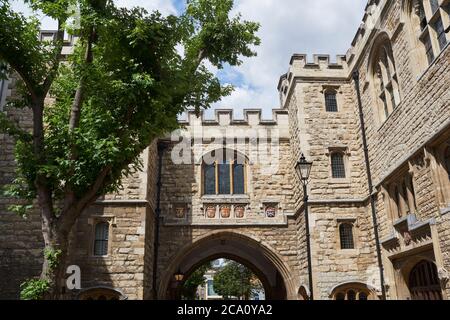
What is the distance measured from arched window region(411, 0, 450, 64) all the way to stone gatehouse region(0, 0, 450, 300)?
3 cm

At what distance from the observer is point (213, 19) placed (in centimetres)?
794

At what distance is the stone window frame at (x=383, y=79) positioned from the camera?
10742 mm

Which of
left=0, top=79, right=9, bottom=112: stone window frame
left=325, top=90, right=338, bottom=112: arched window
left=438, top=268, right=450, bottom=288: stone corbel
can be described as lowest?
left=438, top=268, right=450, bottom=288: stone corbel

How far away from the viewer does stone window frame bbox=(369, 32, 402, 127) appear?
10742 millimetres

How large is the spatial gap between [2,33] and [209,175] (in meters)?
9.60

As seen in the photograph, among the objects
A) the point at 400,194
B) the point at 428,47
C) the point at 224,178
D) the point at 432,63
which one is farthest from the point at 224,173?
the point at 432,63

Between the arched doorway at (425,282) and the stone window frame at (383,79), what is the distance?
3.82 m

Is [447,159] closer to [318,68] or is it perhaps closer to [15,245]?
[318,68]

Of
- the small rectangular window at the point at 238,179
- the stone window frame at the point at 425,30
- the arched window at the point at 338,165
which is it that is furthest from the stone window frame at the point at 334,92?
the stone window frame at the point at 425,30

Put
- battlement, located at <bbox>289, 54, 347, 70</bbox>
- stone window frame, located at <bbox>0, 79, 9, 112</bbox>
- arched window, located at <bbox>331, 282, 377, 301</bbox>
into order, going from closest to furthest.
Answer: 1. arched window, located at <bbox>331, 282, 377, 301</bbox>
2. stone window frame, located at <bbox>0, 79, 9, 112</bbox>
3. battlement, located at <bbox>289, 54, 347, 70</bbox>

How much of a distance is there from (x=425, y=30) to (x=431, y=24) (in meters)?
0.21

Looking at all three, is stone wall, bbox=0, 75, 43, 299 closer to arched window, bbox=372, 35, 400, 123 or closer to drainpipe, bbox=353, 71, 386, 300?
drainpipe, bbox=353, 71, 386, 300

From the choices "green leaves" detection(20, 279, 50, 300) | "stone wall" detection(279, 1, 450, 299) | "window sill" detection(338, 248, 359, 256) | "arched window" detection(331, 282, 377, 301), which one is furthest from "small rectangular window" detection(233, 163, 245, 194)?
"green leaves" detection(20, 279, 50, 300)
